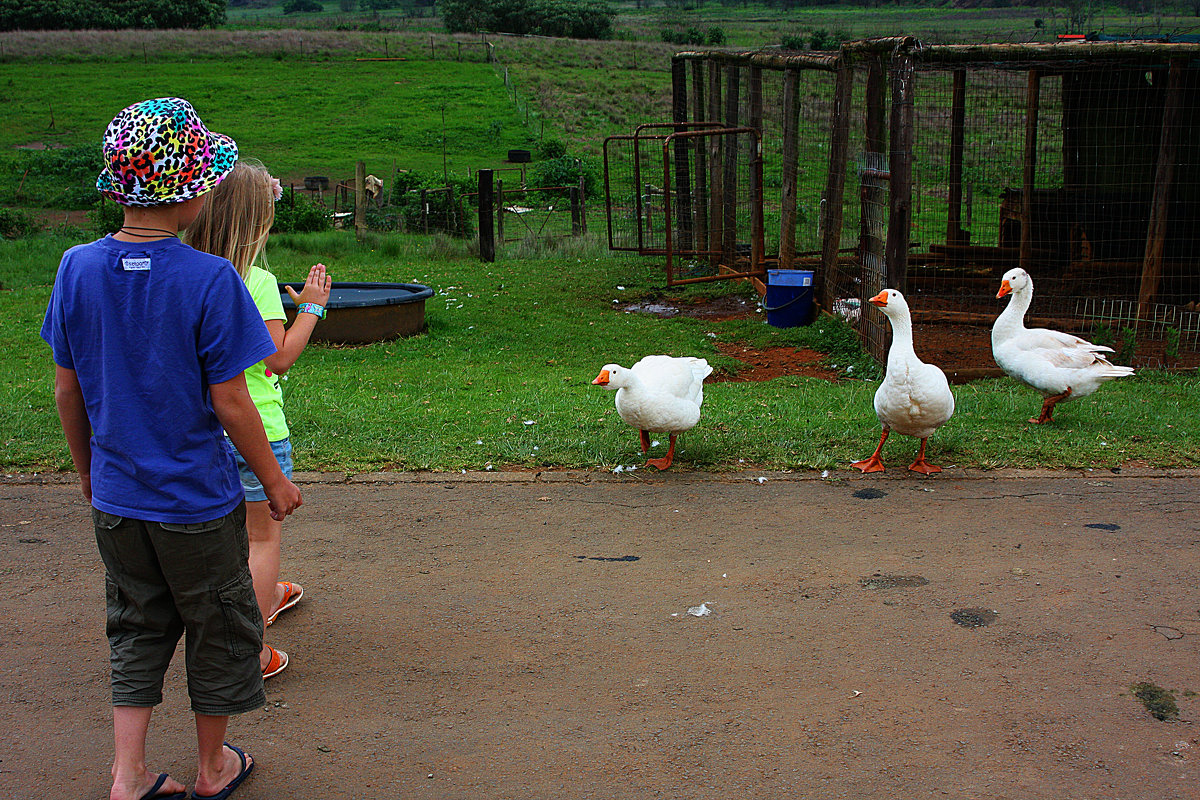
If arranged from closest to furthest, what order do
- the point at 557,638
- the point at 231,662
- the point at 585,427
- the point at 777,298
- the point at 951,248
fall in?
the point at 231,662 → the point at 557,638 → the point at 585,427 → the point at 777,298 → the point at 951,248

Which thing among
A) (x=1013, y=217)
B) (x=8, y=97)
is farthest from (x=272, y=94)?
(x=1013, y=217)

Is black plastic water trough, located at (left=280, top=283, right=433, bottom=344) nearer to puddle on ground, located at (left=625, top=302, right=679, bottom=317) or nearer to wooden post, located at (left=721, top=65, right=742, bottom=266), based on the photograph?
puddle on ground, located at (left=625, top=302, right=679, bottom=317)

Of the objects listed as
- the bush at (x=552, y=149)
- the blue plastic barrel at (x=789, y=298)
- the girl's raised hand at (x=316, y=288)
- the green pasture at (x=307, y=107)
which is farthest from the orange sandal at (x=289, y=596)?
the bush at (x=552, y=149)

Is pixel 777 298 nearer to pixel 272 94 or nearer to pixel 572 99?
pixel 572 99

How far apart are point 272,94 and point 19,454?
38.5 m

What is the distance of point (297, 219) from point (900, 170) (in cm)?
1422

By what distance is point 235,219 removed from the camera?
315 centimetres

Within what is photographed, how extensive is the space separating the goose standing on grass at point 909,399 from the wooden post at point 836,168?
13.9 feet

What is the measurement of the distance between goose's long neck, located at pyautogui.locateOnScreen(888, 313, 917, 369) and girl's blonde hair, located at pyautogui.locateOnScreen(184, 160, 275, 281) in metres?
3.78

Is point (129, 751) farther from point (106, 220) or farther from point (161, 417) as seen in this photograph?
point (106, 220)

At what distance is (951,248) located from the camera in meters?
12.7

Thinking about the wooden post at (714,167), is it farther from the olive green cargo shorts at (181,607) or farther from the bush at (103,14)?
the bush at (103,14)

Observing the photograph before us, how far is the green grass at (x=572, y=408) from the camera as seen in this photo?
19.3ft

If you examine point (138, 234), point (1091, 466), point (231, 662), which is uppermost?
point (138, 234)
